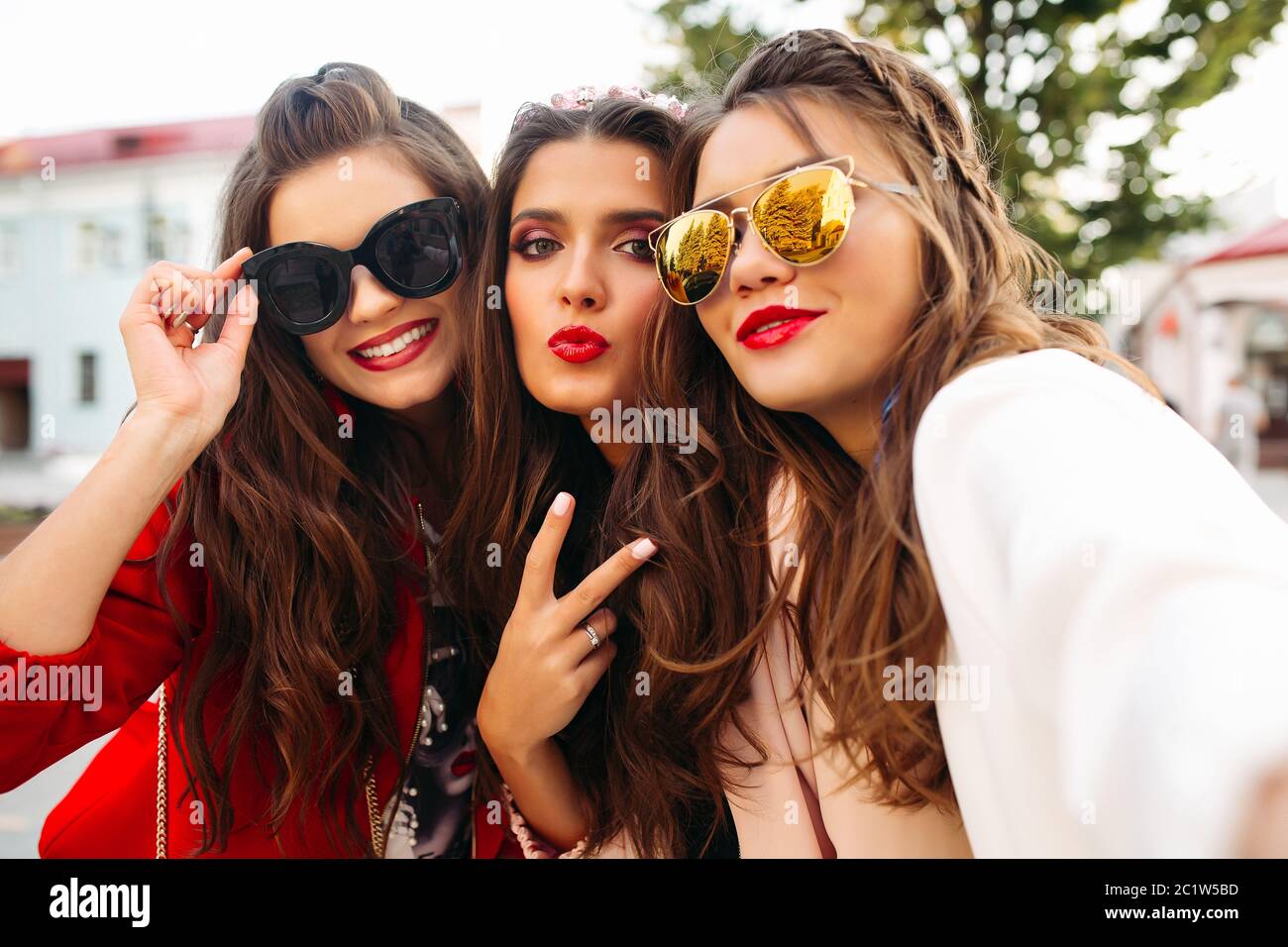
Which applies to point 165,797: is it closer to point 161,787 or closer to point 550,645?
point 161,787

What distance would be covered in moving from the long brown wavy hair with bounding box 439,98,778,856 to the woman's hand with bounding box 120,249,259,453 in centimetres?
62

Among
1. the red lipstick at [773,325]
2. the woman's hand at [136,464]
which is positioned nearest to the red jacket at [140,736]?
the woman's hand at [136,464]

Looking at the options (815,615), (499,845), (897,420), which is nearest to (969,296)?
(897,420)

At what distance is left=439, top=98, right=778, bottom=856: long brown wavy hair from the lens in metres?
2.11

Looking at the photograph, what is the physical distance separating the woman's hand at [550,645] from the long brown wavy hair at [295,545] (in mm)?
436

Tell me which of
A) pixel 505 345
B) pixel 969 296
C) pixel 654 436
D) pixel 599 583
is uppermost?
pixel 969 296

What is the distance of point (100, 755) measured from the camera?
2484mm

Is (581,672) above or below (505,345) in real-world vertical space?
below

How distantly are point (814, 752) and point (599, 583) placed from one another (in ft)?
2.13

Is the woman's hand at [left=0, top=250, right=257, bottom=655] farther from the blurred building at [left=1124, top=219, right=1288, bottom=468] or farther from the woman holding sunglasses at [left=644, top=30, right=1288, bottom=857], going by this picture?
the blurred building at [left=1124, top=219, right=1288, bottom=468]

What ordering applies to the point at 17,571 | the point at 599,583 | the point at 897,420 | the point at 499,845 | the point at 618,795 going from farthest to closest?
1. the point at 499,845
2. the point at 618,795
3. the point at 599,583
4. the point at 17,571
5. the point at 897,420

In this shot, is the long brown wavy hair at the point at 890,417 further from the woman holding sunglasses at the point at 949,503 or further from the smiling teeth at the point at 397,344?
the smiling teeth at the point at 397,344

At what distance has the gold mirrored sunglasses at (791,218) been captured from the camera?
1710 mm
